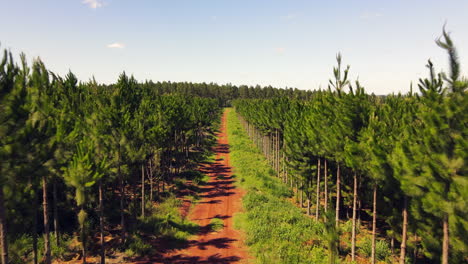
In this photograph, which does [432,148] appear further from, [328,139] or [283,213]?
[283,213]

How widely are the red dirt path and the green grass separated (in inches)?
43.2

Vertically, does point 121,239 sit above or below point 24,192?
below

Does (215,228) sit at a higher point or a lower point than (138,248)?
lower

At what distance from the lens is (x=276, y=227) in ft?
74.1

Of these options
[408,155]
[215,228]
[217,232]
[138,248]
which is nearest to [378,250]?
[408,155]

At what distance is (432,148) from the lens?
1091 cm

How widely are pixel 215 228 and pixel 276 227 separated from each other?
5.28 meters

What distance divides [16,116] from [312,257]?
18.1 meters

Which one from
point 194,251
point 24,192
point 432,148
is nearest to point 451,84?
point 432,148

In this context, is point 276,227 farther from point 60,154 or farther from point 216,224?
point 60,154

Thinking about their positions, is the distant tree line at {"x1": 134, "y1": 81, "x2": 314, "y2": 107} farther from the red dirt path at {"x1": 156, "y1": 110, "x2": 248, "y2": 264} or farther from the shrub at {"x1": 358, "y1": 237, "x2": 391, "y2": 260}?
the shrub at {"x1": 358, "y1": 237, "x2": 391, "y2": 260}

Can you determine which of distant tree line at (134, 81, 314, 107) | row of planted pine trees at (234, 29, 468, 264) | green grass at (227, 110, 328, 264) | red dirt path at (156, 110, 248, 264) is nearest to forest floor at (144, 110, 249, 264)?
red dirt path at (156, 110, 248, 264)

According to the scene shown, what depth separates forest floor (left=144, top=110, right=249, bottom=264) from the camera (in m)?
18.8

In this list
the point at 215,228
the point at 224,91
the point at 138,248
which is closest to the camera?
the point at 138,248
